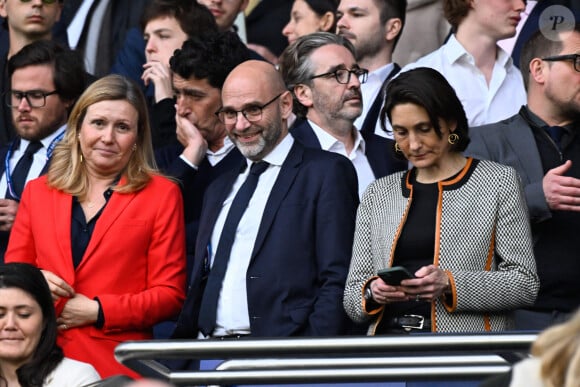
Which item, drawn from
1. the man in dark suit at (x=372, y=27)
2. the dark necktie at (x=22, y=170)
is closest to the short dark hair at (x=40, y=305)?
the dark necktie at (x=22, y=170)

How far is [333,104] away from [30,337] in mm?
2186

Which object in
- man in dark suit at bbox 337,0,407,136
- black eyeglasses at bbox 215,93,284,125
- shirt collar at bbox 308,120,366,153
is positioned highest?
man in dark suit at bbox 337,0,407,136

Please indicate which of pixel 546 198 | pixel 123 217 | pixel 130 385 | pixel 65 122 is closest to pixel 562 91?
pixel 546 198

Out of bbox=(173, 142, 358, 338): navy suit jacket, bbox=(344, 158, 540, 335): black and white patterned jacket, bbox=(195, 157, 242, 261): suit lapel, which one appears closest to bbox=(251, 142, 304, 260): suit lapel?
bbox=(173, 142, 358, 338): navy suit jacket

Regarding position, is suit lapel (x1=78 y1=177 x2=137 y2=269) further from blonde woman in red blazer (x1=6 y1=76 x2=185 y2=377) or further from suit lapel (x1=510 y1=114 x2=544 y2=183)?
suit lapel (x1=510 y1=114 x2=544 y2=183)

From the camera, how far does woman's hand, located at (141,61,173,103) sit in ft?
28.9

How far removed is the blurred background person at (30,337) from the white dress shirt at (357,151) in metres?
1.84

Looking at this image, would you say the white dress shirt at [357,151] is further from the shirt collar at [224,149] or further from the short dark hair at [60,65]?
the short dark hair at [60,65]

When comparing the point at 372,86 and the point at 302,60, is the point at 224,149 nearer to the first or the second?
the point at 302,60

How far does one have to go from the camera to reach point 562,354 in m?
3.29

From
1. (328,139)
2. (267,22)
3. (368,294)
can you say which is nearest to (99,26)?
(267,22)

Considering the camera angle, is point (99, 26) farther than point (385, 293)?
Yes

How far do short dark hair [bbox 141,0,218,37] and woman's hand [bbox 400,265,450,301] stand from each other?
320 centimetres

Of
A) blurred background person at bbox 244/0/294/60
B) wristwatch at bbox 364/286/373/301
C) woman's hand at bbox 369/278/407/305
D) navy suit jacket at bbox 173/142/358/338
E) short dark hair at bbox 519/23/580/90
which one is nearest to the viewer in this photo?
woman's hand at bbox 369/278/407/305
